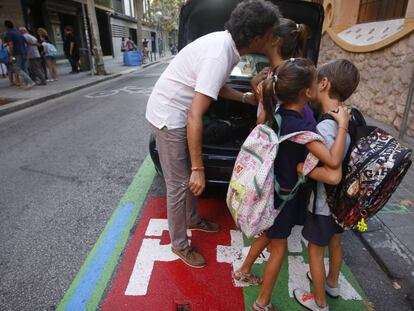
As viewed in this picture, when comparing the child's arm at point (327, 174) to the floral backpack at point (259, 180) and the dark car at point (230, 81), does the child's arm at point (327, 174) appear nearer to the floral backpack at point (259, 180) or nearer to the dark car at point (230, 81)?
the floral backpack at point (259, 180)

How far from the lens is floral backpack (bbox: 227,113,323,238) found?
163cm

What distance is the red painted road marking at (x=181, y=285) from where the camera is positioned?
2.05 meters

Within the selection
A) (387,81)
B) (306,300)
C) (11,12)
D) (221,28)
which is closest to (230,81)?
(221,28)

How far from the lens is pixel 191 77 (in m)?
1.98

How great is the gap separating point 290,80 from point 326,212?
2.50ft

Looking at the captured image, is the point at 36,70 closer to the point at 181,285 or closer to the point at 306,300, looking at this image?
the point at 181,285

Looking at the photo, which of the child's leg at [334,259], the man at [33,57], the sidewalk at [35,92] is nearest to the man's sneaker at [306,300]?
the child's leg at [334,259]

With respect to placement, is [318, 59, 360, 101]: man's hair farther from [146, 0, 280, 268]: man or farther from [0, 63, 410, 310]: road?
[0, 63, 410, 310]: road

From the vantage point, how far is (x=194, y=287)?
2.20 m

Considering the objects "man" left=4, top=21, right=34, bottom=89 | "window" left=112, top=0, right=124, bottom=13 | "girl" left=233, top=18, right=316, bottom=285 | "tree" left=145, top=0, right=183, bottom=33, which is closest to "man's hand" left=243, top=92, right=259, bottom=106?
"girl" left=233, top=18, right=316, bottom=285

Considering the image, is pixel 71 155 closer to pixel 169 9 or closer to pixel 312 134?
pixel 312 134

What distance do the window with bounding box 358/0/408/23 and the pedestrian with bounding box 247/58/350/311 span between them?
5899 mm

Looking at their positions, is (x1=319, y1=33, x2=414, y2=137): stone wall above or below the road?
above

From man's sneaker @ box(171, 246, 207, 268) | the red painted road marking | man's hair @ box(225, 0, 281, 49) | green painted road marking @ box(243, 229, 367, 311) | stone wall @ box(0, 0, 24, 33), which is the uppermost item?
stone wall @ box(0, 0, 24, 33)
